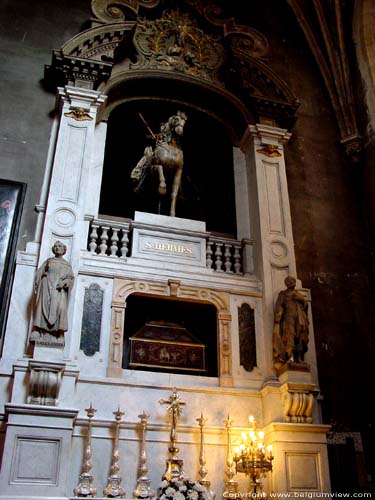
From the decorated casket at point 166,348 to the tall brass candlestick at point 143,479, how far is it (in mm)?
1160

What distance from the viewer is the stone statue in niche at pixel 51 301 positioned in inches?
308

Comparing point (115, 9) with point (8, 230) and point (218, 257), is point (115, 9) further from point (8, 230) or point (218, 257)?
point (218, 257)

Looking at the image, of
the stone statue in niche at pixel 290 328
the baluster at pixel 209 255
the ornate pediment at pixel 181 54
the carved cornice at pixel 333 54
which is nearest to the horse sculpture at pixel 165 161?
the baluster at pixel 209 255

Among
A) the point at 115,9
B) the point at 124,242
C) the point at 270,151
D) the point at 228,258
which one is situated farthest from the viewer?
the point at 115,9

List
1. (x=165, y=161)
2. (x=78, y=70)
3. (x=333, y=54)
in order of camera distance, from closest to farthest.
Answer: (x=78, y=70) → (x=165, y=161) → (x=333, y=54)

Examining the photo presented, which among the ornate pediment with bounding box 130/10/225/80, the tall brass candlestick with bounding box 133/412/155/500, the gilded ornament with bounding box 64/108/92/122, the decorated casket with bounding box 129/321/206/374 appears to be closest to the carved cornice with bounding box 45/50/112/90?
the gilded ornament with bounding box 64/108/92/122

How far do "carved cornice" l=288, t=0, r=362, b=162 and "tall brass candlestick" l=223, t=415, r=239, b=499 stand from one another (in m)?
6.52

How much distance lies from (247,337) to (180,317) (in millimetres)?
1209

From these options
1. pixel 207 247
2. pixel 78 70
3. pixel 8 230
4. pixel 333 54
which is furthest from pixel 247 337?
pixel 333 54

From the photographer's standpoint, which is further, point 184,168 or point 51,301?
point 184,168

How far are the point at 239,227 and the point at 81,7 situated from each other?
571 cm

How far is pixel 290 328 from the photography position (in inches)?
342

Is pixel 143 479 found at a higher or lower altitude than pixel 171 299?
lower

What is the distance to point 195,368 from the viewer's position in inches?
355
